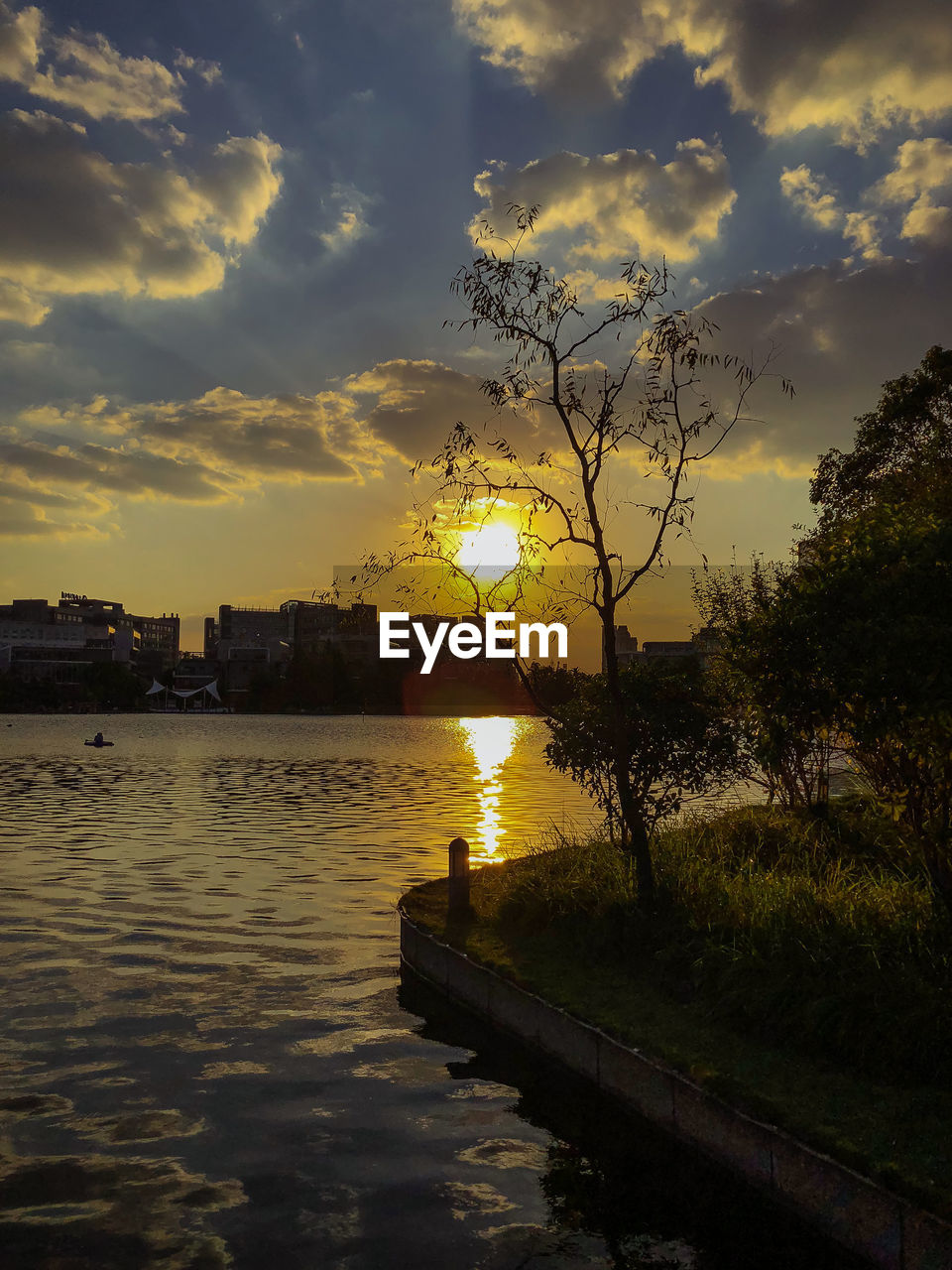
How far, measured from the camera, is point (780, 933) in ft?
32.0

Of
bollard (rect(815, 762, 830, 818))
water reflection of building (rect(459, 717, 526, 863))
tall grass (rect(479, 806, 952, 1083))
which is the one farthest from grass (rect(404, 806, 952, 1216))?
water reflection of building (rect(459, 717, 526, 863))

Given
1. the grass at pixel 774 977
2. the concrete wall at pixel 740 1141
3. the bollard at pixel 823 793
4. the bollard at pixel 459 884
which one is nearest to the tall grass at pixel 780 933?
the grass at pixel 774 977

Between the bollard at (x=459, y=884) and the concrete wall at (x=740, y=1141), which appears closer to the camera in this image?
the concrete wall at (x=740, y=1141)

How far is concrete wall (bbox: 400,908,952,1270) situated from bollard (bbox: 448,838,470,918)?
7.86ft

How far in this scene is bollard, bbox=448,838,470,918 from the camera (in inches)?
535

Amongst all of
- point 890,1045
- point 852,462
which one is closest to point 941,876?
point 890,1045

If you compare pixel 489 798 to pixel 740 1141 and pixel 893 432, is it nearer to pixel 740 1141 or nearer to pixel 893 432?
pixel 893 432

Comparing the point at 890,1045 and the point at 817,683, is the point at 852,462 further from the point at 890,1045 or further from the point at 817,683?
the point at 890,1045

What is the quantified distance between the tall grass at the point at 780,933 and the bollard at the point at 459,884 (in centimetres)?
47

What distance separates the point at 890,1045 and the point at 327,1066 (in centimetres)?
523

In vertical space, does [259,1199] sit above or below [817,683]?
below

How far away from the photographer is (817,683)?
32.2ft

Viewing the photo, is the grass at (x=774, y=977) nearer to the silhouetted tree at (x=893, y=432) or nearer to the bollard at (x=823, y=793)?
the bollard at (x=823, y=793)

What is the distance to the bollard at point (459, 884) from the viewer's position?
1359 centimetres
